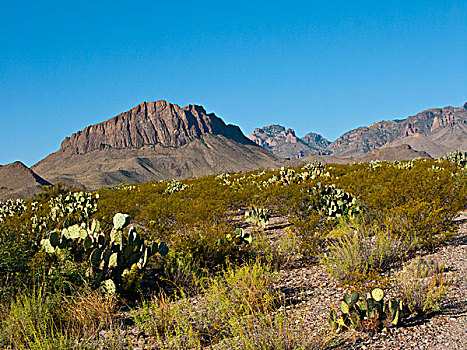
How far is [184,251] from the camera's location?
611 centimetres

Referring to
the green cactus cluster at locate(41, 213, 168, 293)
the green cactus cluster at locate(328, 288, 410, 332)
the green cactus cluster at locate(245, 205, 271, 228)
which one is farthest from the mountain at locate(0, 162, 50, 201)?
the green cactus cluster at locate(328, 288, 410, 332)

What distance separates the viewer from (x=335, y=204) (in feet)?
27.4

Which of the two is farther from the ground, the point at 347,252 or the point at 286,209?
the point at 286,209

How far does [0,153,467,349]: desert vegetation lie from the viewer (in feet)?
12.4

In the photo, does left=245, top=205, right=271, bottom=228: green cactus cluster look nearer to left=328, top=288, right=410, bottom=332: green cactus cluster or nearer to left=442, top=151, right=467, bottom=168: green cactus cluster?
left=328, top=288, right=410, bottom=332: green cactus cluster

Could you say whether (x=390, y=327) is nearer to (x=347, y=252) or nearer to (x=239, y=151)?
(x=347, y=252)

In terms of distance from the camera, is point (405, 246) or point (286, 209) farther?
point (286, 209)

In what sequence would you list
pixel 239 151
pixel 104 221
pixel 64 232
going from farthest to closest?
pixel 239 151 < pixel 104 221 < pixel 64 232

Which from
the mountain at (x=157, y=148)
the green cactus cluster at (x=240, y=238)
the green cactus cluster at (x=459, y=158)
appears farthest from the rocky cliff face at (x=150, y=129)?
the green cactus cluster at (x=240, y=238)

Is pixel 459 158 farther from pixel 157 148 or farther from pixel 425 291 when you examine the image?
pixel 157 148

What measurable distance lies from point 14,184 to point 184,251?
6872 centimetres

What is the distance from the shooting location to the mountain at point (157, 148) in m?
128

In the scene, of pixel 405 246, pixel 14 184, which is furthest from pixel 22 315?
pixel 14 184

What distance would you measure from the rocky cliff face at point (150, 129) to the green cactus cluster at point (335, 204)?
15687 cm
